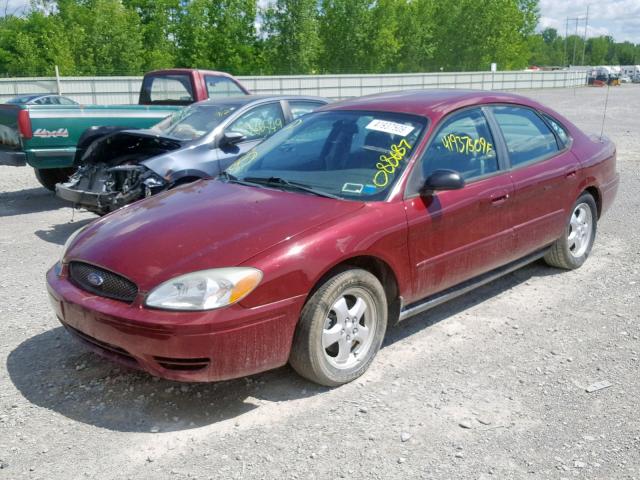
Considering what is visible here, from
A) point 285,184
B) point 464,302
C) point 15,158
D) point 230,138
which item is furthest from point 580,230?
point 15,158

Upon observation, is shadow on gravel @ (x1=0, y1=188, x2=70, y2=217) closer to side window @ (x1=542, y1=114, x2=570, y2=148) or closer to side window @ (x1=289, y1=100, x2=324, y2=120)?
side window @ (x1=289, y1=100, x2=324, y2=120)

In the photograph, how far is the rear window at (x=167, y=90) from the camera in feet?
33.6

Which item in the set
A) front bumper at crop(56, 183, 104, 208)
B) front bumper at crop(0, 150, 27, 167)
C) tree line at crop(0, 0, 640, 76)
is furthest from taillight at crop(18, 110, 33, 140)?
tree line at crop(0, 0, 640, 76)

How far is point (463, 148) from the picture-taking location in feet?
14.2

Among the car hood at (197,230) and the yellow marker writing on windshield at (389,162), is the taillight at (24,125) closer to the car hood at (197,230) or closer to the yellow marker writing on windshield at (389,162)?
the car hood at (197,230)

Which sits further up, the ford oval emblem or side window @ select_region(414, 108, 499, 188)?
side window @ select_region(414, 108, 499, 188)

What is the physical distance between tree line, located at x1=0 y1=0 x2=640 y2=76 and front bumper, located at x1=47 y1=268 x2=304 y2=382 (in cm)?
2794

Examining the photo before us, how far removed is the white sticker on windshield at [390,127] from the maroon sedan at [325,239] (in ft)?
0.04

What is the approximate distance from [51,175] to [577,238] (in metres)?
7.50

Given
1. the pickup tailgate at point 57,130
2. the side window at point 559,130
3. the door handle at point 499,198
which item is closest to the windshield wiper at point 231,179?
the door handle at point 499,198

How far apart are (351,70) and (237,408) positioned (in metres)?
51.2

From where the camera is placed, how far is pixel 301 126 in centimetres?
472

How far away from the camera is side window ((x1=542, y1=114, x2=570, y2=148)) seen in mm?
5270

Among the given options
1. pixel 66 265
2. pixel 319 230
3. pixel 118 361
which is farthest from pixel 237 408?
pixel 66 265
